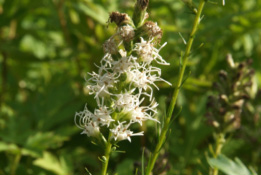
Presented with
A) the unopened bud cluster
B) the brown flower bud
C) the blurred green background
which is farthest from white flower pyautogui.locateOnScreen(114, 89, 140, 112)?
the blurred green background

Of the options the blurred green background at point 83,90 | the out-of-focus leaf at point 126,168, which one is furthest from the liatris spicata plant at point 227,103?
the out-of-focus leaf at point 126,168

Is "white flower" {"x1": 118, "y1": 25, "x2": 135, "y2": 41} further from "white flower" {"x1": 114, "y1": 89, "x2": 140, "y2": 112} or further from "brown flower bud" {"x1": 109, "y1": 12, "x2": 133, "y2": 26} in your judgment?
"white flower" {"x1": 114, "y1": 89, "x2": 140, "y2": 112}

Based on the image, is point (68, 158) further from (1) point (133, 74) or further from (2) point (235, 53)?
(2) point (235, 53)

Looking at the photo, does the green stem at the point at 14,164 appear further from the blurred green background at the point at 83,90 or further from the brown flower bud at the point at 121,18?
the brown flower bud at the point at 121,18

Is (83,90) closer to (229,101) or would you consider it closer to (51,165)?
(51,165)

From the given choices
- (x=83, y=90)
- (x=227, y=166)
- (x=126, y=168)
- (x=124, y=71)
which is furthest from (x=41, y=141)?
(x=227, y=166)

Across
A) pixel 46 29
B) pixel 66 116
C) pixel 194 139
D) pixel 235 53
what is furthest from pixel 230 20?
pixel 46 29

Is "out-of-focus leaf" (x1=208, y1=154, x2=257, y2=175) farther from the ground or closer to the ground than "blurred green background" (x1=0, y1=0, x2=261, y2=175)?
closer to the ground
